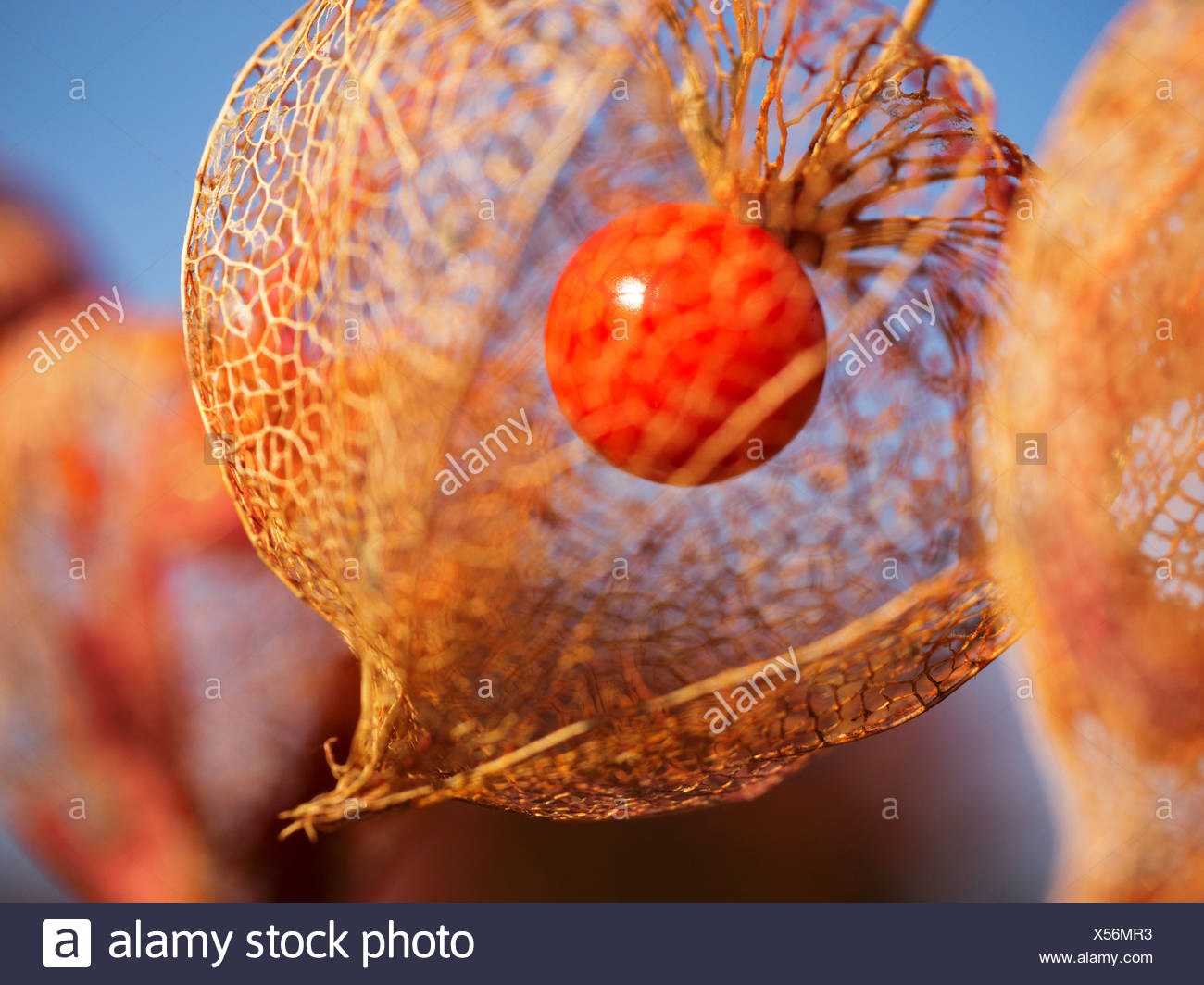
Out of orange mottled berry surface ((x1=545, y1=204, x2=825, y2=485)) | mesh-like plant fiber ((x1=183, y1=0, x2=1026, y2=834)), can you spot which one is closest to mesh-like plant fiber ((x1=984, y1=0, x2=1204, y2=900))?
mesh-like plant fiber ((x1=183, y1=0, x2=1026, y2=834))

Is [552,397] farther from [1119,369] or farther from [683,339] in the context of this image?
[1119,369]

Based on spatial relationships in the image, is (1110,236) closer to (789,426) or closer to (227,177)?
(789,426)

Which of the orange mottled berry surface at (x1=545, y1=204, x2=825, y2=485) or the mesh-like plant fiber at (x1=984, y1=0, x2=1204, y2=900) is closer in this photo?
the orange mottled berry surface at (x1=545, y1=204, x2=825, y2=485)

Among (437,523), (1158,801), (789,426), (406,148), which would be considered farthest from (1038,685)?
(406,148)

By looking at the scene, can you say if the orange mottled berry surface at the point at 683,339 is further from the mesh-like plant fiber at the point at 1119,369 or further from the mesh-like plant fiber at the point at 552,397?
the mesh-like plant fiber at the point at 1119,369

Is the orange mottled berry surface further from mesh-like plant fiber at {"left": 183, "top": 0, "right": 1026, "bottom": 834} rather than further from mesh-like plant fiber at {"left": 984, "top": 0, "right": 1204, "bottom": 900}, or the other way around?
mesh-like plant fiber at {"left": 984, "top": 0, "right": 1204, "bottom": 900}

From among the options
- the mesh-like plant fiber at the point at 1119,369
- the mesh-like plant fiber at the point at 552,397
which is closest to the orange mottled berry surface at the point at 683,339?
the mesh-like plant fiber at the point at 552,397
